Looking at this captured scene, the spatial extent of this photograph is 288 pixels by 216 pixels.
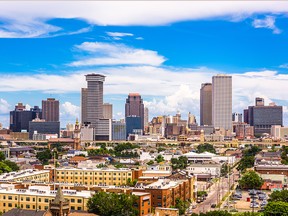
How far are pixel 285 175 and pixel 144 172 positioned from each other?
1175 inches

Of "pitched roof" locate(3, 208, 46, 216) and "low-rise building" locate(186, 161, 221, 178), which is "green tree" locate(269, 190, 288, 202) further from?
"low-rise building" locate(186, 161, 221, 178)

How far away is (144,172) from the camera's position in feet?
290

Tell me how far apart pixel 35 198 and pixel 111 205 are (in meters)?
9.24

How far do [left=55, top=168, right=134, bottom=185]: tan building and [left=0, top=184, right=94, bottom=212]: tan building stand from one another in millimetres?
25249

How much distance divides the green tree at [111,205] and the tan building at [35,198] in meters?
2.22

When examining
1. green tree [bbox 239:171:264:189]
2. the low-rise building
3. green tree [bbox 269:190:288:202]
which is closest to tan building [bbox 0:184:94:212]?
green tree [bbox 269:190:288:202]

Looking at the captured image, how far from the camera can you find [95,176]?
85500 mm

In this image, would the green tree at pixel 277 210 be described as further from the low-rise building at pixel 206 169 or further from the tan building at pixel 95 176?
the low-rise building at pixel 206 169

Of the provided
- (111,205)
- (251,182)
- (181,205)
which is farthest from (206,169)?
(111,205)

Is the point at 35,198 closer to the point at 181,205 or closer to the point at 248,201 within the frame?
the point at 181,205

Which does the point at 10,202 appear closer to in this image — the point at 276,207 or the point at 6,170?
the point at 276,207

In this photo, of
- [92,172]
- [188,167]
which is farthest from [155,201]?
[188,167]

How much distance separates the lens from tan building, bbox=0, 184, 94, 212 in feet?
184

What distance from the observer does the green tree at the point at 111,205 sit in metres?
52.7
